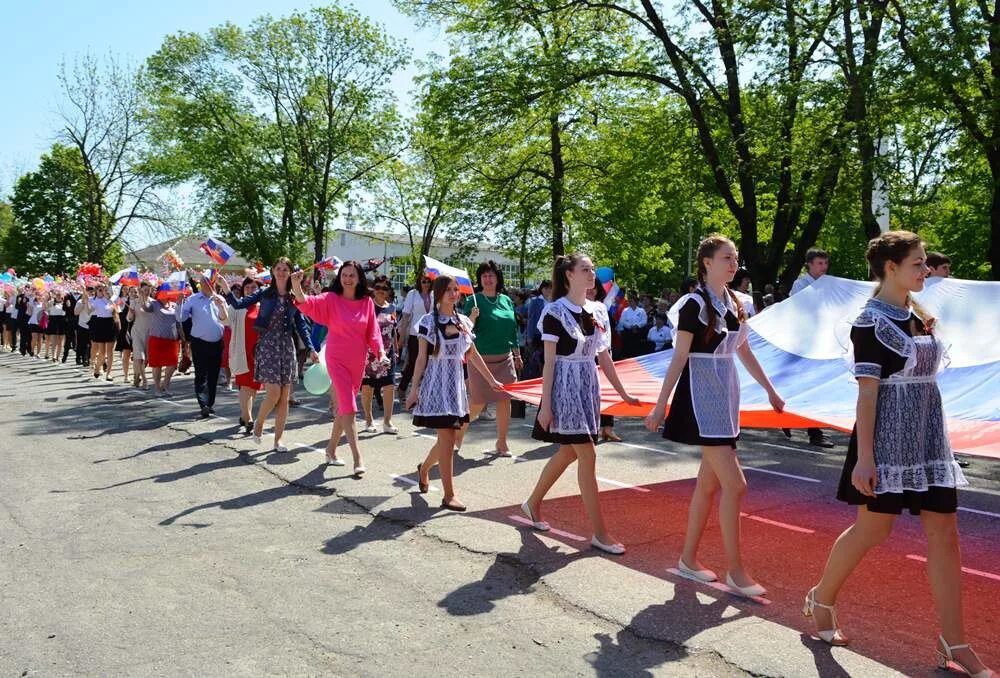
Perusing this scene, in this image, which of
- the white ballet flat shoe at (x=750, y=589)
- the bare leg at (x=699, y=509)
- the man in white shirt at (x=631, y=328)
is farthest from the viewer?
the man in white shirt at (x=631, y=328)

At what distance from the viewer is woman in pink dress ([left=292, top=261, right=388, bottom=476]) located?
8578mm

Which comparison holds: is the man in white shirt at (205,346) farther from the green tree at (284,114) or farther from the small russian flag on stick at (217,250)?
the green tree at (284,114)

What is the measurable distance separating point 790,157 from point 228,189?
32.3 metres

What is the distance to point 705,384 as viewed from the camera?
5.13 metres

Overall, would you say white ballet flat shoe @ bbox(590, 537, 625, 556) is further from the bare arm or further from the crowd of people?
the bare arm

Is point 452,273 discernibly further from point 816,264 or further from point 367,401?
point 816,264

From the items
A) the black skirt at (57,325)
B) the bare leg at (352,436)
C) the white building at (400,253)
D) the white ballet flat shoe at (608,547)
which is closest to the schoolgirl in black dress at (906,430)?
the white ballet flat shoe at (608,547)

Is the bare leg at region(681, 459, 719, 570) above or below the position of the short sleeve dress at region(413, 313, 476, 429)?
below

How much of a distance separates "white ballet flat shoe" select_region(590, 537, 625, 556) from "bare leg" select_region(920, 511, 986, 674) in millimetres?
2186

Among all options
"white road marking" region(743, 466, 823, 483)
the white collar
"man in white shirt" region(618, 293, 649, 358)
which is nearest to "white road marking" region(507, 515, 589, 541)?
the white collar

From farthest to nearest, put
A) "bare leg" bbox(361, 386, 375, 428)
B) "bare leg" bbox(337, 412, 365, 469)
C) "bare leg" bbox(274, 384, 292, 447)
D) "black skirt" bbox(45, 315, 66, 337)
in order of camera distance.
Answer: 1. "black skirt" bbox(45, 315, 66, 337)
2. "bare leg" bbox(361, 386, 375, 428)
3. "bare leg" bbox(274, 384, 292, 447)
4. "bare leg" bbox(337, 412, 365, 469)

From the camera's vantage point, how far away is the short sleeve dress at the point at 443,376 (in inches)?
283

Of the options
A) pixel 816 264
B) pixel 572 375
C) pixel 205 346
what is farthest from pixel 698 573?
pixel 205 346

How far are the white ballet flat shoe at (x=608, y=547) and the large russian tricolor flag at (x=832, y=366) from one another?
1.34 m
